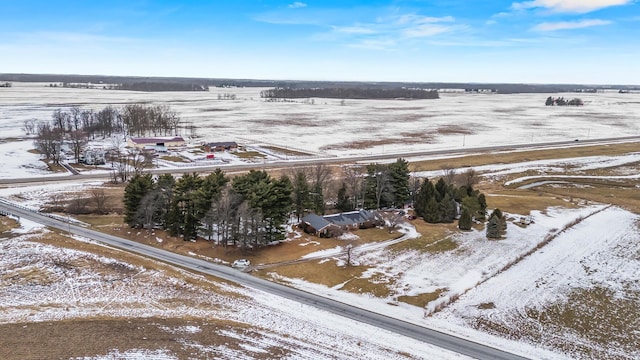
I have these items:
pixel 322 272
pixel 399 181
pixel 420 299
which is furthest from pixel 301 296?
pixel 399 181

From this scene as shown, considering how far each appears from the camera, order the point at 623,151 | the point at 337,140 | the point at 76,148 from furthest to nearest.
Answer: the point at 337,140
the point at 623,151
the point at 76,148

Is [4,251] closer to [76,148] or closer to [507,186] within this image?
[76,148]

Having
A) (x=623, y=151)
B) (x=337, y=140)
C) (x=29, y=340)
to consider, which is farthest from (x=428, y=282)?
(x=623, y=151)

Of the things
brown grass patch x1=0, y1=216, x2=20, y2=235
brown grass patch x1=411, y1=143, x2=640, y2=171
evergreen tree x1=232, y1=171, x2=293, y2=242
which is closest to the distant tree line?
brown grass patch x1=0, y1=216, x2=20, y2=235

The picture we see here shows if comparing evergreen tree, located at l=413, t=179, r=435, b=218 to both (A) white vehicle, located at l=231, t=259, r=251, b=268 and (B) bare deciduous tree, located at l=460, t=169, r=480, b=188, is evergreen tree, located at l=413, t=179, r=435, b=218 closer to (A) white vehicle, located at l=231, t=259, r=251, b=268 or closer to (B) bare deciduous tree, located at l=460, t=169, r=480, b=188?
(B) bare deciduous tree, located at l=460, t=169, r=480, b=188

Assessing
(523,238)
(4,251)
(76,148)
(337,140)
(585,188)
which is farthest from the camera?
(337,140)

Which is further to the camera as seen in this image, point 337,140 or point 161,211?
point 337,140
